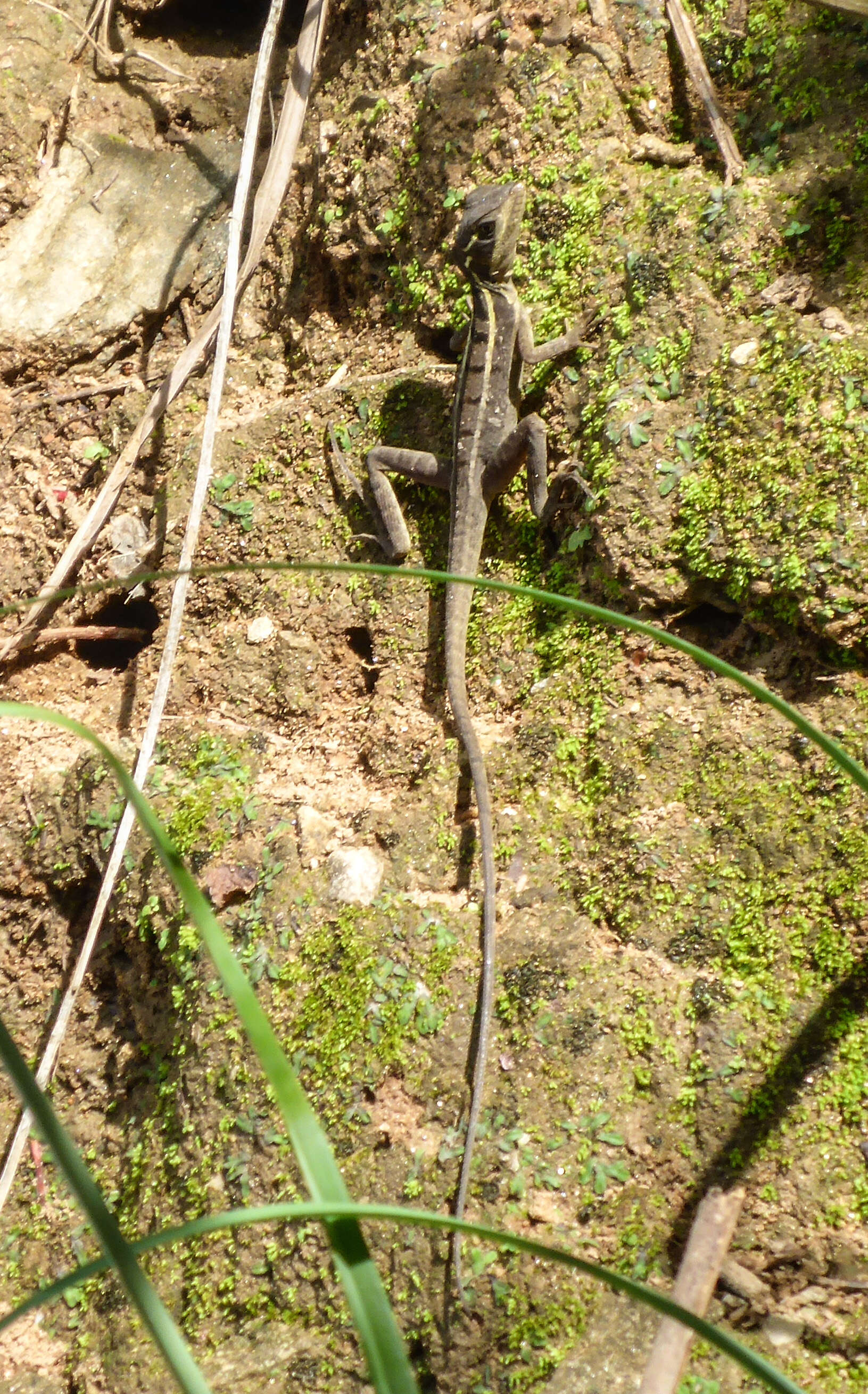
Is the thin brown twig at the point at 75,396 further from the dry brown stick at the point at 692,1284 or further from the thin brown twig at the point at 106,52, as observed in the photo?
the dry brown stick at the point at 692,1284

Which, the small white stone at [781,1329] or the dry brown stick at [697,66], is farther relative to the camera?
the dry brown stick at [697,66]

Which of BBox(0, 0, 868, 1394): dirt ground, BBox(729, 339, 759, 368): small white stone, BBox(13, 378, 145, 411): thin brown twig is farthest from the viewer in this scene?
BBox(13, 378, 145, 411): thin brown twig

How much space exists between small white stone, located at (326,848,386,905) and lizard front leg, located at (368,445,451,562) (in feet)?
4.05

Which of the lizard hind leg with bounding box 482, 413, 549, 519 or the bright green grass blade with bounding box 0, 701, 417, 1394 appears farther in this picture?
the lizard hind leg with bounding box 482, 413, 549, 519

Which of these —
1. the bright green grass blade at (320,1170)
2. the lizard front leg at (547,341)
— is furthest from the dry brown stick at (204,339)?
the bright green grass blade at (320,1170)

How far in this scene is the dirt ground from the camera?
278 centimetres

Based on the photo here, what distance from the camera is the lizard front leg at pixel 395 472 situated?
3.93 m

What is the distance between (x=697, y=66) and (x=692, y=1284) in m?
4.22

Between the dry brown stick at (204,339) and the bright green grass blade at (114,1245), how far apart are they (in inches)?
124

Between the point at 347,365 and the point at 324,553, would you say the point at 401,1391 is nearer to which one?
the point at 324,553

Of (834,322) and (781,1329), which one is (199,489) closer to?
(834,322)

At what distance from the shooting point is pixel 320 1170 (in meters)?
1.33

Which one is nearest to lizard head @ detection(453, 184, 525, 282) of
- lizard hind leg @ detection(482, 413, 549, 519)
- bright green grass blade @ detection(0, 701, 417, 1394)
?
lizard hind leg @ detection(482, 413, 549, 519)

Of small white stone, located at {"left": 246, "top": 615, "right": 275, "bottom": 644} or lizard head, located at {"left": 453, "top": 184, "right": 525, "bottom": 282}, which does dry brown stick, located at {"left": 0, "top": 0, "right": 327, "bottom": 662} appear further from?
lizard head, located at {"left": 453, "top": 184, "right": 525, "bottom": 282}
